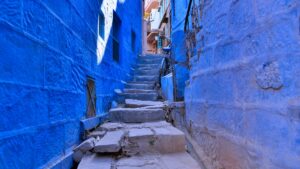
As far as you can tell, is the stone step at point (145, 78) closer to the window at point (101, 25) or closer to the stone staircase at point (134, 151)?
the window at point (101, 25)

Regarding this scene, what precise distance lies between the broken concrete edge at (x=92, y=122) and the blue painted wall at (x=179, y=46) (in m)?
1.66

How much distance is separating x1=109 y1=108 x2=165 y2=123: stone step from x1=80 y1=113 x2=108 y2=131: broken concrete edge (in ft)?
0.68

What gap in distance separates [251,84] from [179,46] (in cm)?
474

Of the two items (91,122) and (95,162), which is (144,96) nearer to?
(91,122)

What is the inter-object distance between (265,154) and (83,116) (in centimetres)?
244

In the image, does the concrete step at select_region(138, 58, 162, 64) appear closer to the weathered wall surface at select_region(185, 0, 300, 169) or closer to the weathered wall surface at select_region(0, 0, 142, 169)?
the weathered wall surface at select_region(0, 0, 142, 169)

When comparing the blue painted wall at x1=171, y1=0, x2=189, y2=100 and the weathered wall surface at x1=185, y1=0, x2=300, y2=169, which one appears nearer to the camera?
the weathered wall surface at x1=185, y1=0, x2=300, y2=169

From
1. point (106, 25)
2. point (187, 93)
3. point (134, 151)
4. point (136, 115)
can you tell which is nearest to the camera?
point (134, 151)

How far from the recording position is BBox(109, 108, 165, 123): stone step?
3859 mm

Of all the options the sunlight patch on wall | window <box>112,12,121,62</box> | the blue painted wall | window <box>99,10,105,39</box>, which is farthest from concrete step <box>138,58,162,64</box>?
window <box>99,10,105,39</box>

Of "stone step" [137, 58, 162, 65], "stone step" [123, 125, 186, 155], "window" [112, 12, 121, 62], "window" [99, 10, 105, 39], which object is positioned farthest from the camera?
"stone step" [137, 58, 162, 65]

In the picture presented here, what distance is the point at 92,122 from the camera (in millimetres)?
3424

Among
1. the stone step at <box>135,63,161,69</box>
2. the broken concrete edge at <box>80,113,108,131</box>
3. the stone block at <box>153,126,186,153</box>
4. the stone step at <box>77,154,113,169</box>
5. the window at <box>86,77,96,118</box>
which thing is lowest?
the stone step at <box>77,154,113,169</box>

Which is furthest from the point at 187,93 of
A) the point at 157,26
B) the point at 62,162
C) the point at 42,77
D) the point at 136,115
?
the point at 157,26
